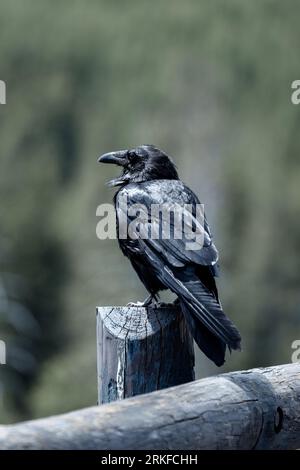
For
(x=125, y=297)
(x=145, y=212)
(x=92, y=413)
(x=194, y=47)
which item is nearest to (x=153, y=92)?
(x=194, y=47)

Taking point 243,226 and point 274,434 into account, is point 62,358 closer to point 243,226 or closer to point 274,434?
point 243,226

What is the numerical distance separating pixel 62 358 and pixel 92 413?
71.0 feet

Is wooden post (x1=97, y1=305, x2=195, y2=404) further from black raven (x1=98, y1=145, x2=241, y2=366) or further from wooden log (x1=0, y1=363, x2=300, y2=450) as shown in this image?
wooden log (x1=0, y1=363, x2=300, y2=450)

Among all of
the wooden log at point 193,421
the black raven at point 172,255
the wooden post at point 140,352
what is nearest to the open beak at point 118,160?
the black raven at point 172,255

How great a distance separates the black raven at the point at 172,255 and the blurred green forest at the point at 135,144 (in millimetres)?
13640

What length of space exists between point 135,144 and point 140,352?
76.8ft

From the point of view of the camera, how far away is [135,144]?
27.3 meters

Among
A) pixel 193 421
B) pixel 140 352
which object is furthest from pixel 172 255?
pixel 193 421

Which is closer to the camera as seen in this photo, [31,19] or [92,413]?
[92,413]

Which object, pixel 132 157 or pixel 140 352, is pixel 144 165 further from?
pixel 140 352

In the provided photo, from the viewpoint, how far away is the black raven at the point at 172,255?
13.9ft

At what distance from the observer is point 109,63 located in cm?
3653

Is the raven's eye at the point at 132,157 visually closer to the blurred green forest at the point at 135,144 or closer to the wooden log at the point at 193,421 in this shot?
the wooden log at the point at 193,421

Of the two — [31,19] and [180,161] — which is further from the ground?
[31,19]
